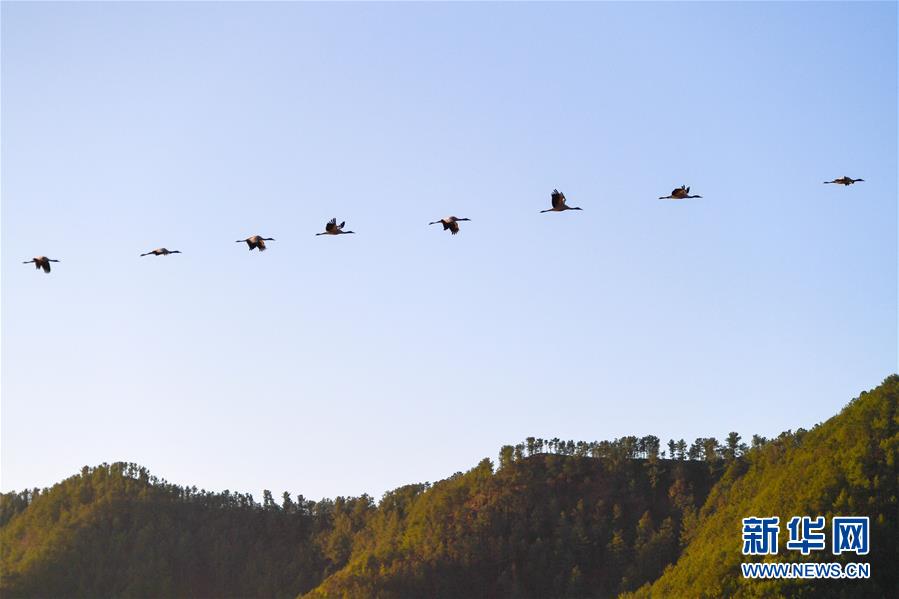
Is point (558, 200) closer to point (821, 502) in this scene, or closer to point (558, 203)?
point (558, 203)

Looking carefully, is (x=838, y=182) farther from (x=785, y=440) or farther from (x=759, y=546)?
(x=785, y=440)

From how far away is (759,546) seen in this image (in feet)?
465

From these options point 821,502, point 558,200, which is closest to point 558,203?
point 558,200

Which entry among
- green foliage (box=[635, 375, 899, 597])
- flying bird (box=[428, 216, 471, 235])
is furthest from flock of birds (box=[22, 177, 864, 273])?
green foliage (box=[635, 375, 899, 597])

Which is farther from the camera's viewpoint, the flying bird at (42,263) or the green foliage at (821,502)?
the green foliage at (821,502)

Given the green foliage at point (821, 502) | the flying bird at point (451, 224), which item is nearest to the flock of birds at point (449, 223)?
the flying bird at point (451, 224)

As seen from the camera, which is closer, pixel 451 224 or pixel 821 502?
pixel 451 224

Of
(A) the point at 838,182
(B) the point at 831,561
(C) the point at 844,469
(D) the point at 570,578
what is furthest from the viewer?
(D) the point at 570,578

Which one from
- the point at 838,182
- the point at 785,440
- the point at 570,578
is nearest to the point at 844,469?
the point at 785,440

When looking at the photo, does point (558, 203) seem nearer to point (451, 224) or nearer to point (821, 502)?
point (451, 224)

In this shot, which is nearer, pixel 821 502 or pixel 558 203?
pixel 558 203

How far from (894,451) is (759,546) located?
102ft

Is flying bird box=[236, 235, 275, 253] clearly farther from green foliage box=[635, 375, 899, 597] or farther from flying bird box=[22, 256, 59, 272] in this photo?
green foliage box=[635, 375, 899, 597]

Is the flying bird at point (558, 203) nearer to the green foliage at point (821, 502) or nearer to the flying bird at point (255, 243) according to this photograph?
the flying bird at point (255, 243)
